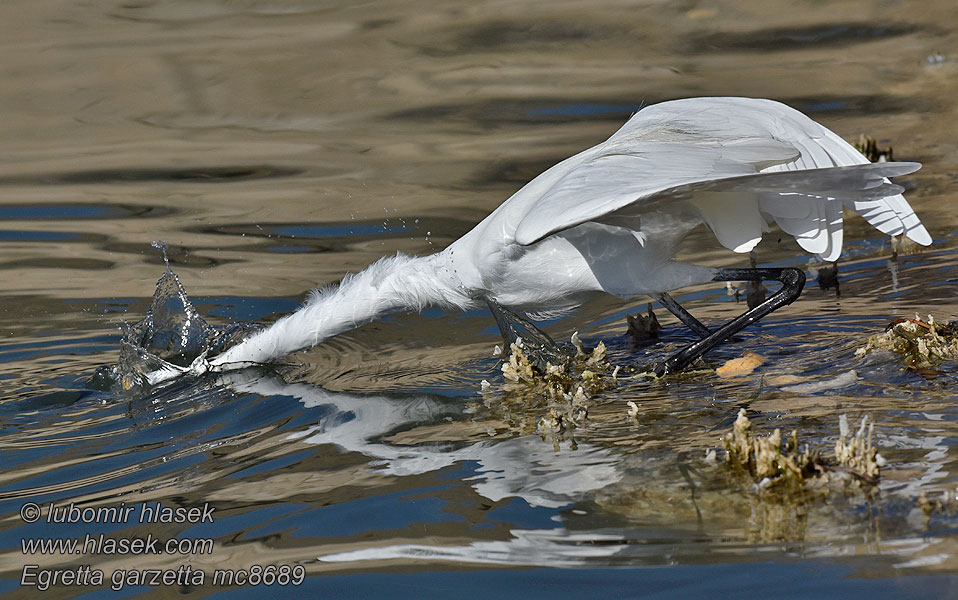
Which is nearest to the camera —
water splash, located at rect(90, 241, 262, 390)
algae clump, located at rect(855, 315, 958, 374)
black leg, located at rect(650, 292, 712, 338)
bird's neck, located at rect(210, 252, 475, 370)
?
algae clump, located at rect(855, 315, 958, 374)

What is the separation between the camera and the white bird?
469 centimetres

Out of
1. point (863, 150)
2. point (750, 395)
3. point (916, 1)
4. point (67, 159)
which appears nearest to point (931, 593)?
point (750, 395)

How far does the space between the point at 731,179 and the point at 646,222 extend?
0.77m

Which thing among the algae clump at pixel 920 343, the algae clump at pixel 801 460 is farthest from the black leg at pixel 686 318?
the algae clump at pixel 801 460

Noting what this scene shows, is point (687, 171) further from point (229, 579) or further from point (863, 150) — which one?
point (863, 150)

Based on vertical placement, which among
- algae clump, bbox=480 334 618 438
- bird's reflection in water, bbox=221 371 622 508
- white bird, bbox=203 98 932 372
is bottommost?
bird's reflection in water, bbox=221 371 622 508

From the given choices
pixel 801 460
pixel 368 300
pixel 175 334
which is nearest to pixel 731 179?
pixel 801 460

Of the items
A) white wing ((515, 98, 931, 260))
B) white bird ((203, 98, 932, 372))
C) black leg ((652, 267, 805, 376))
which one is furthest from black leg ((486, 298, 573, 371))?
white wing ((515, 98, 931, 260))

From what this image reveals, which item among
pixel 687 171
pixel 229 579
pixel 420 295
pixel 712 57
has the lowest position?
pixel 229 579

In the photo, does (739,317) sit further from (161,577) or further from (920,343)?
(161,577)

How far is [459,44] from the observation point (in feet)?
44.8

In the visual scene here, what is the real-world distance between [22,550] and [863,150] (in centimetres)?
715

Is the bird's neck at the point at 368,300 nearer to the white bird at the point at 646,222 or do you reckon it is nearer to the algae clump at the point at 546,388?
the white bird at the point at 646,222

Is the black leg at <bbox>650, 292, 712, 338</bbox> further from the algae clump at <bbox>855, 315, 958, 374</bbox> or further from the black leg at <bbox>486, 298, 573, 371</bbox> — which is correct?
the algae clump at <bbox>855, 315, 958, 374</bbox>
